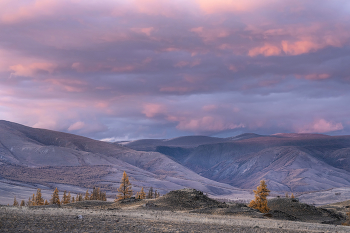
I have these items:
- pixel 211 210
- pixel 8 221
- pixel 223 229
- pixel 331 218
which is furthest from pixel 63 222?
pixel 331 218

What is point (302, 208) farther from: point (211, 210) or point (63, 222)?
point (63, 222)

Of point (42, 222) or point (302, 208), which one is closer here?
point (42, 222)

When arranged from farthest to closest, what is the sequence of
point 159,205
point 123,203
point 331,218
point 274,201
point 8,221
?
point 274,201
point 331,218
point 123,203
point 159,205
point 8,221

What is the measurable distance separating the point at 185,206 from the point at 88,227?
35.6 metres

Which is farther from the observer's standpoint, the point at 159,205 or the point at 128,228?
the point at 159,205

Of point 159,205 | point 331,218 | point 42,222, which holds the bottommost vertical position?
point 331,218

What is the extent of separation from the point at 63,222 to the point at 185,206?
35.0m

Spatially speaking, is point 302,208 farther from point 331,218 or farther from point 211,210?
point 211,210

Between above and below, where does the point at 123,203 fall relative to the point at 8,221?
below

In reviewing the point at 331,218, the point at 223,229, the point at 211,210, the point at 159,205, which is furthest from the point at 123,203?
the point at 331,218

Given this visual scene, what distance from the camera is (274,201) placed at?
81812 millimetres

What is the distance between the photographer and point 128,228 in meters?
25.0

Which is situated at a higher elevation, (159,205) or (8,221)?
(8,221)

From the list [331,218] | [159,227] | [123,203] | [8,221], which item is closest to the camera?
[8,221]
